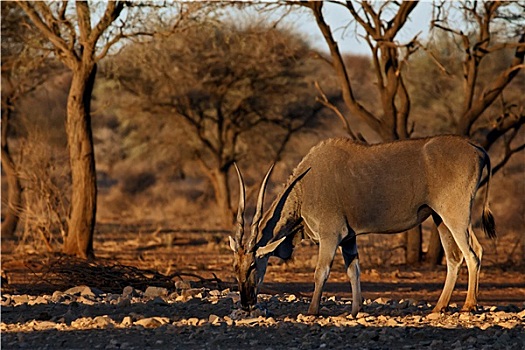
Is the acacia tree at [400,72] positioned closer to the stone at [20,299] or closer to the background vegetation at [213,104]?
the background vegetation at [213,104]

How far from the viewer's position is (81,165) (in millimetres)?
18625

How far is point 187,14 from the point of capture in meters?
18.6

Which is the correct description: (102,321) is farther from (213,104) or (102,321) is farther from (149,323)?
(213,104)

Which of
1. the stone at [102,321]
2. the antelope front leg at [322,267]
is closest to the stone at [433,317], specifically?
the antelope front leg at [322,267]

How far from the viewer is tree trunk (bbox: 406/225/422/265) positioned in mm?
19703

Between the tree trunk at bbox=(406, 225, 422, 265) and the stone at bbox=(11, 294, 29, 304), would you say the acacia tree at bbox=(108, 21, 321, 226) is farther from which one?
the stone at bbox=(11, 294, 29, 304)

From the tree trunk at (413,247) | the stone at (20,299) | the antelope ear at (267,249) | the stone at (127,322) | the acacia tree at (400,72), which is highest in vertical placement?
the acacia tree at (400,72)

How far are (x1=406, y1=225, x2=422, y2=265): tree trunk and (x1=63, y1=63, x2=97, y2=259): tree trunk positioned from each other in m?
5.95

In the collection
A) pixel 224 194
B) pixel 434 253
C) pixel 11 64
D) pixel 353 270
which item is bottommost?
pixel 434 253

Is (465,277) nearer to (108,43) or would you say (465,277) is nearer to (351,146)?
(108,43)

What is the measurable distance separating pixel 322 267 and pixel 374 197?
35.2 inches

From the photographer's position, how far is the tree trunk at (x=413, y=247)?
19.7 m

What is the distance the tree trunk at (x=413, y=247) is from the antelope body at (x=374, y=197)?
910cm

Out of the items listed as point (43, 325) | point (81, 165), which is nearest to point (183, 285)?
point (43, 325)
